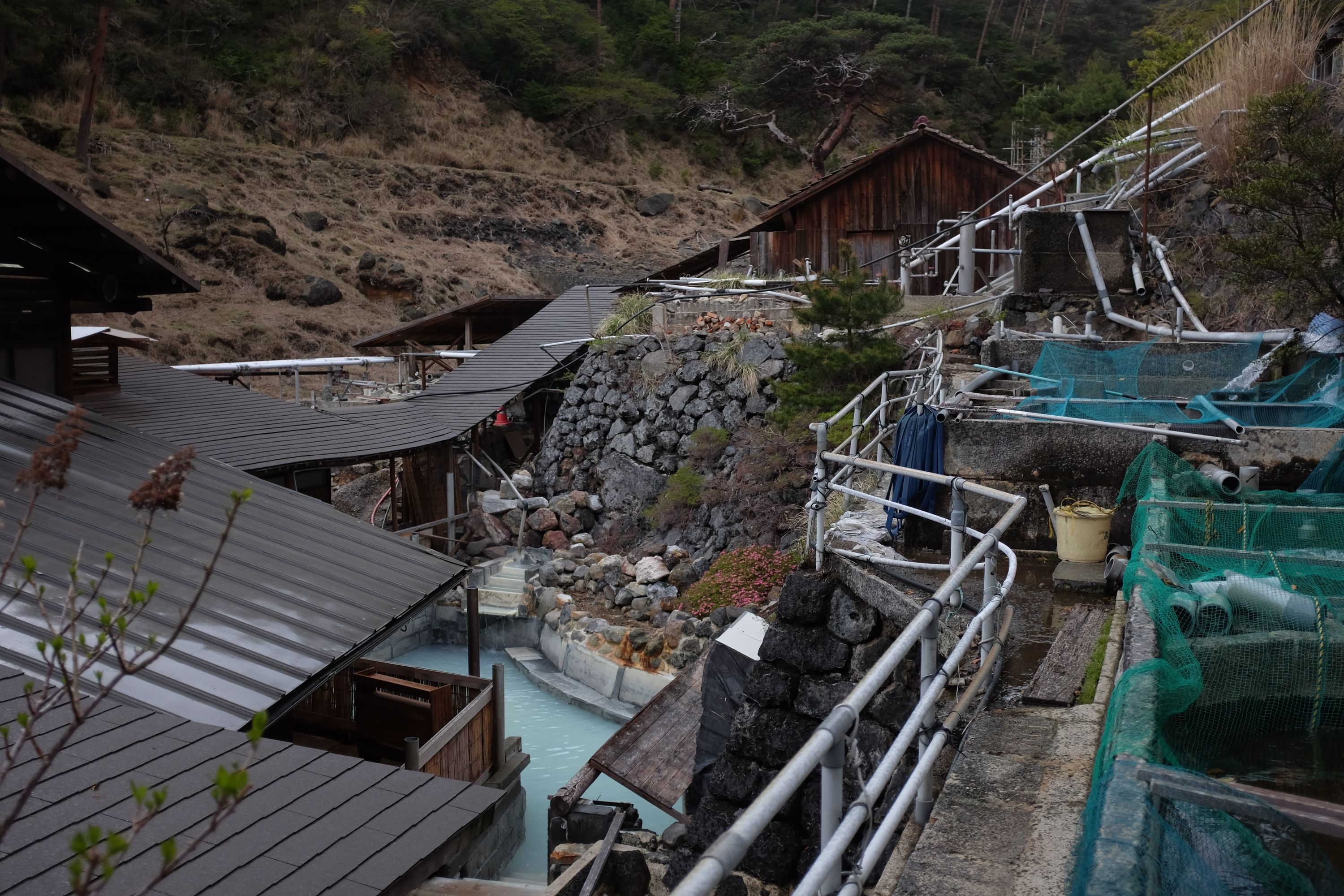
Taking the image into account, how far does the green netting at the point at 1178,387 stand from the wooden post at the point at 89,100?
32983 mm

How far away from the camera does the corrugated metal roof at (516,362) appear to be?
18.6m

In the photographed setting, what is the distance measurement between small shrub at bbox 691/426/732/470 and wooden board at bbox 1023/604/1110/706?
11.4m

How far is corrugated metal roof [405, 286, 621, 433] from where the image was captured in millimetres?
18594

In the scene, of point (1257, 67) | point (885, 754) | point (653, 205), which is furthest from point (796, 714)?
point (653, 205)

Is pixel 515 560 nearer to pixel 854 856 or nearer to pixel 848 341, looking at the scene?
pixel 848 341

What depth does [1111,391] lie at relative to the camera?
907 centimetres

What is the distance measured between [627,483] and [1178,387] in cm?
1050

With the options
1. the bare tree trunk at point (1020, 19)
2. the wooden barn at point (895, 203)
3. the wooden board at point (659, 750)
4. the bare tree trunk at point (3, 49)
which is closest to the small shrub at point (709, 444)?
the wooden barn at point (895, 203)

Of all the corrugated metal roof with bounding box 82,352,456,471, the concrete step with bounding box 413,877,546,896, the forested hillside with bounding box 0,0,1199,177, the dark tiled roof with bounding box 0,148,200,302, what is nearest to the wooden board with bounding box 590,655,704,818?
the concrete step with bounding box 413,877,546,896

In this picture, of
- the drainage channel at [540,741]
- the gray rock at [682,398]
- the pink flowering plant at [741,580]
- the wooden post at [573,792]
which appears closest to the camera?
the wooden post at [573,792]

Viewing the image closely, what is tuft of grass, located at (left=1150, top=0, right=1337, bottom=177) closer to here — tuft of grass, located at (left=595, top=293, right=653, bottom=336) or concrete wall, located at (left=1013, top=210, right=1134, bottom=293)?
concrete wall, located at (left=1013, top=210, right=1134, bottom=293)

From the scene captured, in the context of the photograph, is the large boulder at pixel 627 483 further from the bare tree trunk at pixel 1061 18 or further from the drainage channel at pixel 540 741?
the bare tree trunk at pixel 1061 18

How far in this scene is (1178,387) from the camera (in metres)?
9.45

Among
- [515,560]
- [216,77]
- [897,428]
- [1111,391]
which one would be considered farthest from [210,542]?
[216,77]
